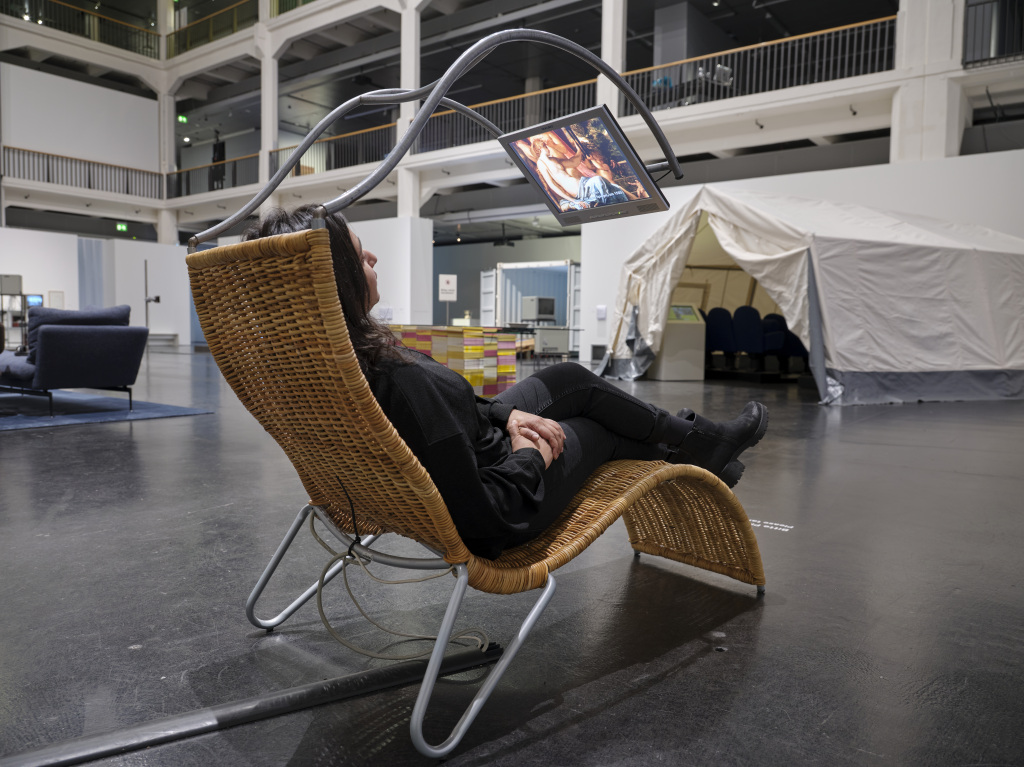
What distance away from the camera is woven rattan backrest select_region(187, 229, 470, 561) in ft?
3.45

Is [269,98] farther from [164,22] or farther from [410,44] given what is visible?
[164,22]

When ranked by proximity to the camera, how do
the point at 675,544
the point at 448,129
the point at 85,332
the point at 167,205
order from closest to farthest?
the point at 675,544 < the point at 85,332 < the point at 448,129 < the point at 167,205

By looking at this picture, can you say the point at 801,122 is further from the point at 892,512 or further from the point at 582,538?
the point at 582,538

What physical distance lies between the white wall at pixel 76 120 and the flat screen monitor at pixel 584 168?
57.2ft

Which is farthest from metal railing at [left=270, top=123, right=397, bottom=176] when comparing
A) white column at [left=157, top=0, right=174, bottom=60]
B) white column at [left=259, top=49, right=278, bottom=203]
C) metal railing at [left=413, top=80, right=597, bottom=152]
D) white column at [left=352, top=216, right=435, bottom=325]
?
white column at [left=157, top=0, right=174, bottom=60]

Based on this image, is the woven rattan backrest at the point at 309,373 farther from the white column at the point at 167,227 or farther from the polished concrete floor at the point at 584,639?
the white column at the point at 167,227

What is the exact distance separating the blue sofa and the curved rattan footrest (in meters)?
4.08

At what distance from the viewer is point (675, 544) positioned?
78.5 inches

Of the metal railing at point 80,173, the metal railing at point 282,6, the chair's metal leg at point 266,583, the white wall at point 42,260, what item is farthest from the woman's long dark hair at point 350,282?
the metal railing at point 80,173

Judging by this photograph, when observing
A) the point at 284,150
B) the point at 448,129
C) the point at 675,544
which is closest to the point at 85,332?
the point at 675,544

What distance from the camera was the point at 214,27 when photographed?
1789 centimetres

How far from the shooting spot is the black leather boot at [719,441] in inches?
70.0

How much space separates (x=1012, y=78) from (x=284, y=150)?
13209 millimetres

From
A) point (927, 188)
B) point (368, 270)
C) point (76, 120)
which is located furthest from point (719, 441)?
point (76, 120)
